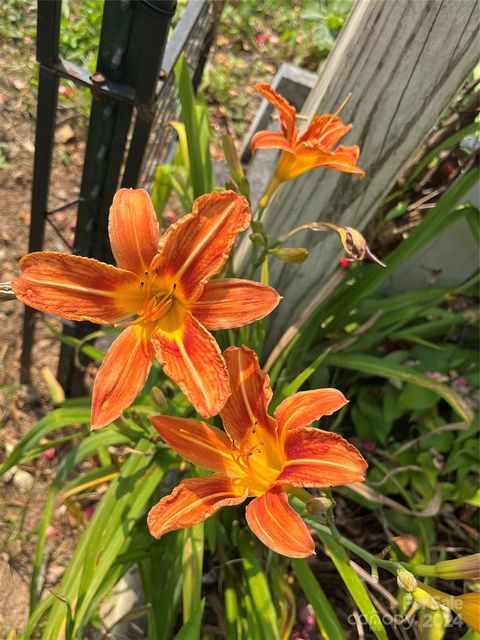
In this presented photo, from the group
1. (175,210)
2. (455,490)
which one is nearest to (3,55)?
(175,210)

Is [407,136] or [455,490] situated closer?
[407,136]

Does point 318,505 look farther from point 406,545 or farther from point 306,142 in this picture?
point 406,545

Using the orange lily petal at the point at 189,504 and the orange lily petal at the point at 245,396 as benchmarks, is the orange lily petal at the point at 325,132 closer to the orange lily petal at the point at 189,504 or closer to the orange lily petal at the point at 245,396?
the orange lily petal at the point at 245,396

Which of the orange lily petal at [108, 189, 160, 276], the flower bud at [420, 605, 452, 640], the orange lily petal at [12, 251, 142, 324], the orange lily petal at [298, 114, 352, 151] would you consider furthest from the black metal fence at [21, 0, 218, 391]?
the flower bud at [420, 605, 452, 640]

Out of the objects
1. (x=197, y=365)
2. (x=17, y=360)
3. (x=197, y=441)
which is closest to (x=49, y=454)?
(x=17, y=360)

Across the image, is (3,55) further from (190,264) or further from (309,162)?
(190,264)

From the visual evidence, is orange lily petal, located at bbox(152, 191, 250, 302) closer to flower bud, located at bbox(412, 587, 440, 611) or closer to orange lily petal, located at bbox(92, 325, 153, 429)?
orange lily petal, located at bbox(92, 325, 153, 429)
